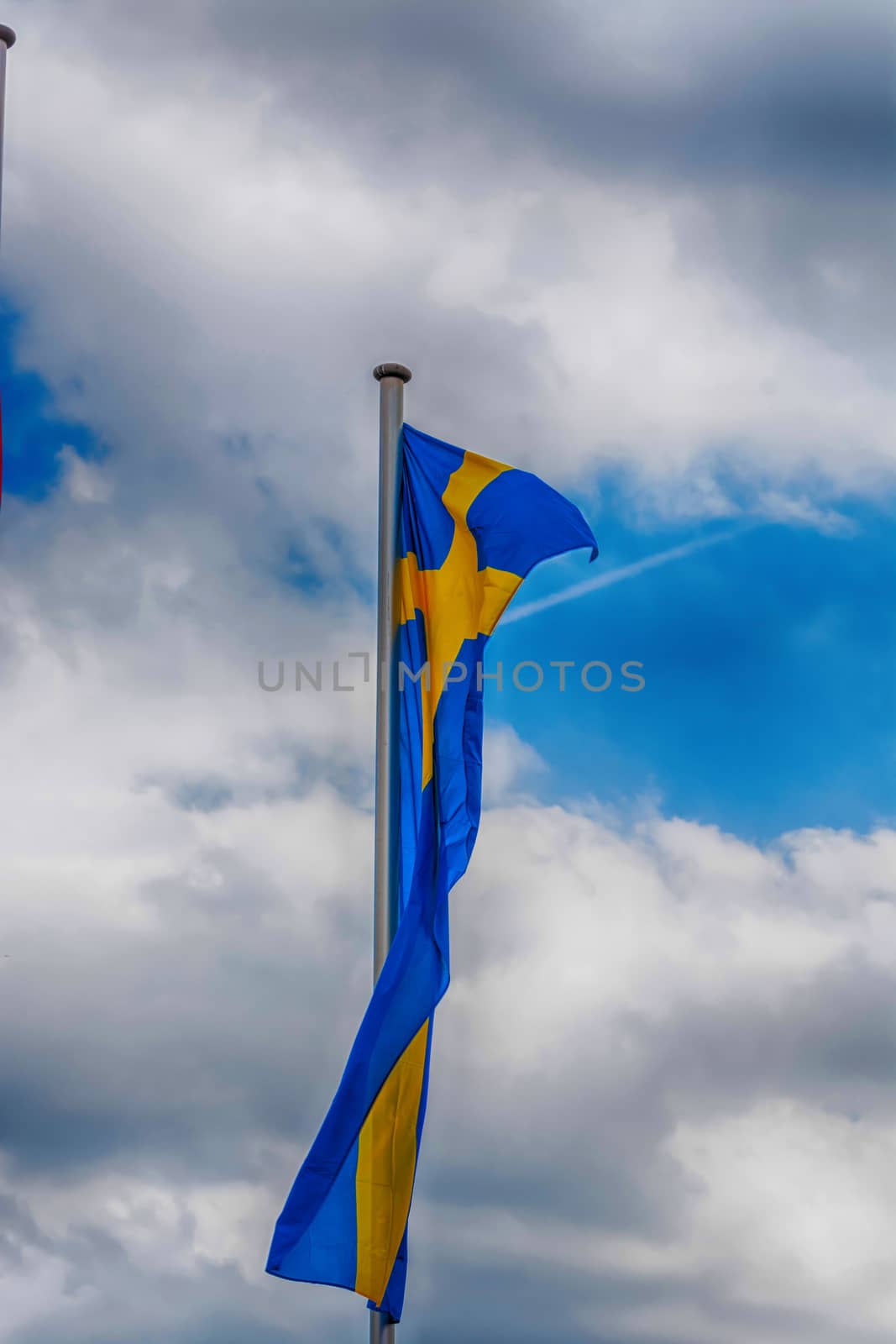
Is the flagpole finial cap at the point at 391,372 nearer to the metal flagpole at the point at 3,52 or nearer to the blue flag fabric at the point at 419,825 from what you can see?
the blue flag fabric at the point at 419,825

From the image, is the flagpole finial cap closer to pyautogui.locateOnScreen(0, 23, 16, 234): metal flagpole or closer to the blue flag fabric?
the blue flag fabric

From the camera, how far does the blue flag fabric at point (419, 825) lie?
44.1ft

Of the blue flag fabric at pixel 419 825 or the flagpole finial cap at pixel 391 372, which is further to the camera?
the flagpole finial cap at pixel 391 372

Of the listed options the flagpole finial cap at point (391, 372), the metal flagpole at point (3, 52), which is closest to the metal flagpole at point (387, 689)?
the flagpole finial cap at point (391, 372)

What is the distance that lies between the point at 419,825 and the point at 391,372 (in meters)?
4.58

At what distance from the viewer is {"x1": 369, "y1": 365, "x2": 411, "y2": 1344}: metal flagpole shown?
14.6 m

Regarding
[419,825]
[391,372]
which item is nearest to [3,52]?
[391,372]

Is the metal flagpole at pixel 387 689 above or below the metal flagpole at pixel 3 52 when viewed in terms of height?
below

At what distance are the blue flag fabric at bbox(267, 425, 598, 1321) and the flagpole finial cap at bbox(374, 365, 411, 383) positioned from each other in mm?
494

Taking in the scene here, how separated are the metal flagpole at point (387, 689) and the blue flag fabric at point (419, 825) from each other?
119mm

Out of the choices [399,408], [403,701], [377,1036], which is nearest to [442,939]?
[377,1036]

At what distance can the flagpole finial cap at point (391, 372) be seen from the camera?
53.8 feet

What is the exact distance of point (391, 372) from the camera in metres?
16.4

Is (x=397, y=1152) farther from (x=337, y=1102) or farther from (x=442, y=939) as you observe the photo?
(x=442, y=939)
